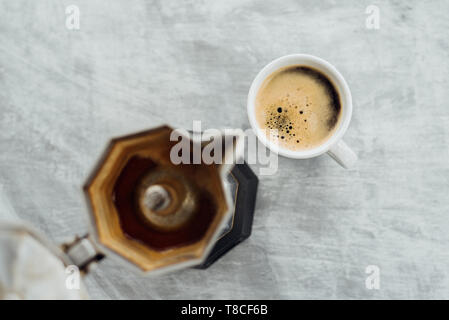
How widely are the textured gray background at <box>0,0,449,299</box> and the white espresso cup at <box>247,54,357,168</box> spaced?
0.09 m

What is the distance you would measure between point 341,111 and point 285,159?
0.13 m

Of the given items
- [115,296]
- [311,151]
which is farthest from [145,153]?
[115,296]

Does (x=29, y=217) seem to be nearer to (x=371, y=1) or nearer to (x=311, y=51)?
(x=311, y=51)

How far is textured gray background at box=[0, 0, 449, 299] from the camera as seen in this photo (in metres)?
0.76

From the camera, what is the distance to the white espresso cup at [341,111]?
0.66 metres

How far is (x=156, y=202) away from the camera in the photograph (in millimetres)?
486

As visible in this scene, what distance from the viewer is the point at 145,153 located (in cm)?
51

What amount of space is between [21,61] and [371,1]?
24.1 inches

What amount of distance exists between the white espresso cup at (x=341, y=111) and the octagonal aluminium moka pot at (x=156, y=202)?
0.15 meters
